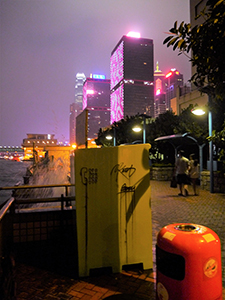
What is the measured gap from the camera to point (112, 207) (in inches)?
140

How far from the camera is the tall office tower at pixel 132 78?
17312 centimetres

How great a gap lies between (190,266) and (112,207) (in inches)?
60.7

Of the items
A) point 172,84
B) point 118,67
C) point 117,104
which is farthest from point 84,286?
point 118,67

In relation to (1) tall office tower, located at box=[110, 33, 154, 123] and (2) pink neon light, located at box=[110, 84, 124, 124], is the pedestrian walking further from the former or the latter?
(2) pink neon light, located at box=[110, 84, 124, 124]

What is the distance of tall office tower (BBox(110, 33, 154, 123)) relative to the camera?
17312cm

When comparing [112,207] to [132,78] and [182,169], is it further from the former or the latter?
[132,78]

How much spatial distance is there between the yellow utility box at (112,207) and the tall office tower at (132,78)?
166 m

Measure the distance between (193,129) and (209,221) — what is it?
866cm

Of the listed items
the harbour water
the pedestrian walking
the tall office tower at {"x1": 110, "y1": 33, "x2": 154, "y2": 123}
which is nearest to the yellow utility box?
the pedestrian walking

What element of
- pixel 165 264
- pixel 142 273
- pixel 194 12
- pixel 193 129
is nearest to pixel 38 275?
pixel 142 273

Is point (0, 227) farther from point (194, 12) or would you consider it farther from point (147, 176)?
point (194, 12)

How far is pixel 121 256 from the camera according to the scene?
3566 mm

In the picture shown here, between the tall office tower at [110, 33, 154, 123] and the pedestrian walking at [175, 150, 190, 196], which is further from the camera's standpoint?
the tall office tower at [110, 33, 154, 123]

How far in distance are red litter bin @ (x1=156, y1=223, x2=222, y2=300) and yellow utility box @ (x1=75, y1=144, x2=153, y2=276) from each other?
120 centimetres
